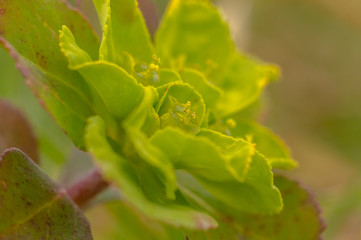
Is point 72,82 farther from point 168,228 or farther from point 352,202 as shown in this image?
point 352,202

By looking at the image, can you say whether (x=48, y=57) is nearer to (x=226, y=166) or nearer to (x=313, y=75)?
(x=226, y=166)

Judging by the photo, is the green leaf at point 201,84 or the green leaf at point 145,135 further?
the green leaf at point 201,84

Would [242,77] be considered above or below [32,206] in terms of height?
above

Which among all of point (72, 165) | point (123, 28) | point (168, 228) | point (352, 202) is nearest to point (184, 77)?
point (123, 28)

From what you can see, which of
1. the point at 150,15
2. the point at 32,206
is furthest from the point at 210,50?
the point at 32,206

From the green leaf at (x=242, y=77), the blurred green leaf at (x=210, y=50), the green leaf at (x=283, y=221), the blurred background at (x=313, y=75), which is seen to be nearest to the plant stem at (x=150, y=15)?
the blurred green leaf at (x=210, y=50)

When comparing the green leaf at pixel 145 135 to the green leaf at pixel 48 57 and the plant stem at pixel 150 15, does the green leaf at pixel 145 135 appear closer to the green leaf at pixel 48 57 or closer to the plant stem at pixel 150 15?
the green leaf at pixel 48 57

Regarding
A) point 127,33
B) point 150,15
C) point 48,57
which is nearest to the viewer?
point 48,57
